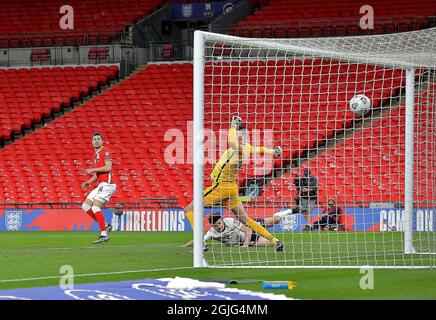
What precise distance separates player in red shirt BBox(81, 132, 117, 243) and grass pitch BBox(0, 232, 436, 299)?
499 mm

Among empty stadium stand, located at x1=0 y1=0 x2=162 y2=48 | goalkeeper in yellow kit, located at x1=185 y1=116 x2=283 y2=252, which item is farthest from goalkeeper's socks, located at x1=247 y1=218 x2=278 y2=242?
empty stadium stand, located at x1=0 y1=0 x2=162 y2=48

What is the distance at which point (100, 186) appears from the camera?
19.6m

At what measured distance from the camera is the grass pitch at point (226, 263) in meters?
10.9

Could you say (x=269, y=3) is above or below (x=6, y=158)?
above

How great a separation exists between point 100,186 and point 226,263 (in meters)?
5.66

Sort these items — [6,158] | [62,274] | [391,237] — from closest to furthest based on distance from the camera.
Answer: [62,274] → [391,237] → [6,158]

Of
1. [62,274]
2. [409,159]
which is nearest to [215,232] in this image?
[409,159]

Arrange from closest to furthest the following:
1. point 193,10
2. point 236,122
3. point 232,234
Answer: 1. point 236,122
2. point 232,234
3. point 193,10

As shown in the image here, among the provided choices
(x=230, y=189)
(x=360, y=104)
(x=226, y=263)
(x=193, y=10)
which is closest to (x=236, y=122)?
(x=230, y=189)

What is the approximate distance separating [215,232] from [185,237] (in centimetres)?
623

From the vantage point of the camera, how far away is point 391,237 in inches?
847

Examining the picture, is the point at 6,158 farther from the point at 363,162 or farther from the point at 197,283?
the point at 197,283

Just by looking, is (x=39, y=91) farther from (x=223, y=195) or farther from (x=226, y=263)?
(x=226, y=263)

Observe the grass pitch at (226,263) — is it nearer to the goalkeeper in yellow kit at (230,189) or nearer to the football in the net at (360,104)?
the goalkeeper in yellow kit at (230,189)
